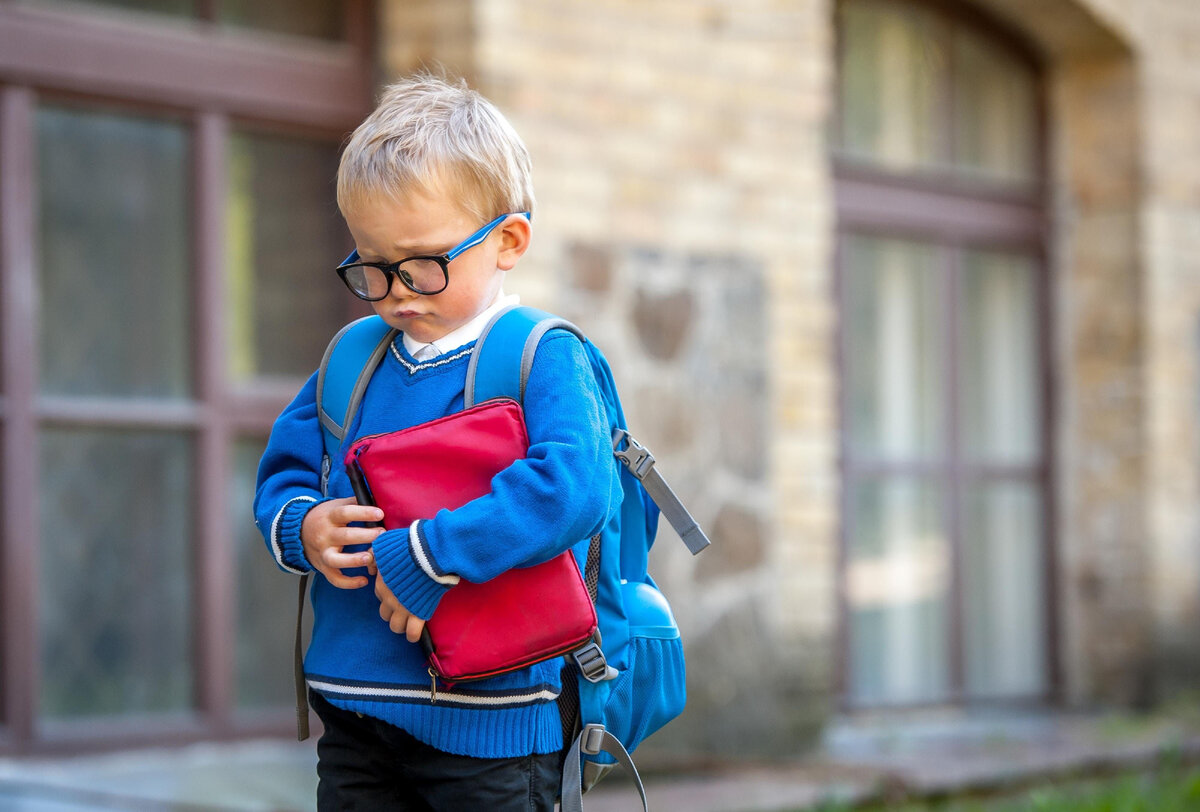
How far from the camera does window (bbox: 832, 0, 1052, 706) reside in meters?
5.60

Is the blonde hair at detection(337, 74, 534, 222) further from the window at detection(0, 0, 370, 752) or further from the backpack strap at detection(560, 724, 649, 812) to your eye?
the window at detection(0, 0, 370, 752)

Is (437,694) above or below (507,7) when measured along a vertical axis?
below

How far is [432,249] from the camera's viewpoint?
1.68 m

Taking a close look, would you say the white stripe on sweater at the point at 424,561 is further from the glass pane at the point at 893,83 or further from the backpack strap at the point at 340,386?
the glass pane at the point at 893,83

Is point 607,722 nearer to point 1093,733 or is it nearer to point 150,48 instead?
point 150,48

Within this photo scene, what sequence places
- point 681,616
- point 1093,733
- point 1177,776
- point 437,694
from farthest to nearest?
point 1093,733 < point 1177,776 < point 681,616 < point 437,694

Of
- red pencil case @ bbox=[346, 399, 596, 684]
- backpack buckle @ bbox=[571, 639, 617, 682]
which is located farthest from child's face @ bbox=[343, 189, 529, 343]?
backpack buckle @ bbox=[571, 639, 617, 682]

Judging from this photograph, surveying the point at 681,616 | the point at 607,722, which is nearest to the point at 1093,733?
the point at 681,616

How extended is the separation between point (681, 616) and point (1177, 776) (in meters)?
1.88

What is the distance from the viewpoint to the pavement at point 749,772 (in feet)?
11.7

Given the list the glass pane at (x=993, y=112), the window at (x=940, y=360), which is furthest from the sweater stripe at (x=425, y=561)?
the glass pane at (x=993, y=112)

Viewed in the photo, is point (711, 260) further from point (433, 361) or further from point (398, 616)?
point (398, 616)

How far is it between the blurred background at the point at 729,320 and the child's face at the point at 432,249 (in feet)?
7.73

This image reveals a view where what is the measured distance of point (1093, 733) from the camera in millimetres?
5277
